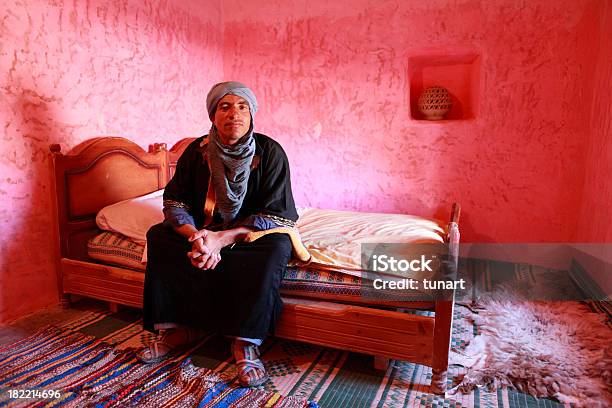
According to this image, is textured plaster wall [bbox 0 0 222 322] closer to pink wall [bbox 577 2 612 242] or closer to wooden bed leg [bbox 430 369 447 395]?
wooden bed leg [bbox 430 369 447 395]

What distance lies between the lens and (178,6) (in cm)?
328

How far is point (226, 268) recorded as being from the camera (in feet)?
5.97

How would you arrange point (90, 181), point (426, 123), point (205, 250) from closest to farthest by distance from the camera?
point (205, 250), point (90, 181), point (426, 123)

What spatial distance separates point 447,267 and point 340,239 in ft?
2.20

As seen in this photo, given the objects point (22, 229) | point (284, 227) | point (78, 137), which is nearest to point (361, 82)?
point (284, 227)

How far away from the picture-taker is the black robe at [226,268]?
5.88 ft

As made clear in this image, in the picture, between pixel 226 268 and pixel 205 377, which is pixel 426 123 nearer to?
pixel 226 268

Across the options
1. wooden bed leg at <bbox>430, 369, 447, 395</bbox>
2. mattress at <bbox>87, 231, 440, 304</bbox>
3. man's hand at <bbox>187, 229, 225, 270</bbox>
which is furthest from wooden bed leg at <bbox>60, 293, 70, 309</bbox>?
wooden bed leg at <bbox>430, 369, 447, 395</bbox>

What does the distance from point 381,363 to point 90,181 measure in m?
1.96

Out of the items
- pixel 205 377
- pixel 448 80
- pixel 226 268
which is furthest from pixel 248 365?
pixel 448 80

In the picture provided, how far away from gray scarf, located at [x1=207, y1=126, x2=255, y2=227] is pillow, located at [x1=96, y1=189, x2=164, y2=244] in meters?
0.61

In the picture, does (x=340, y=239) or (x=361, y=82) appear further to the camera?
(x=361, y=82)

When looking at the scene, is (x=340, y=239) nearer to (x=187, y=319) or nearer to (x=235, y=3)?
(x=187, y=319)

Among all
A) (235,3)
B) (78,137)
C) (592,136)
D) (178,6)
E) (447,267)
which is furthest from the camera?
(235,3)
